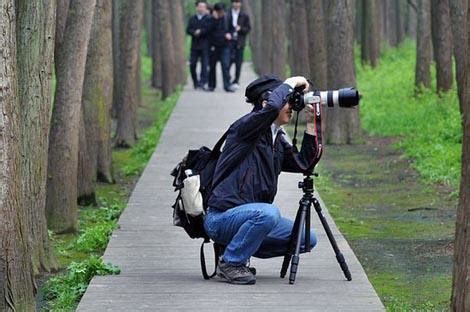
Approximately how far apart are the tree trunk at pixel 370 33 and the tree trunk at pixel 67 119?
2185 centimetres

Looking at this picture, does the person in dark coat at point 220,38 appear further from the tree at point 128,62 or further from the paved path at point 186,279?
the paved path at point 186,279

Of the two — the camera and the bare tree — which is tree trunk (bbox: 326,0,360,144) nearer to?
the bare tree

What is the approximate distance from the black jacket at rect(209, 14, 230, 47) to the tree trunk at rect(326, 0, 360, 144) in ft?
27.7

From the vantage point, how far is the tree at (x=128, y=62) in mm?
22609

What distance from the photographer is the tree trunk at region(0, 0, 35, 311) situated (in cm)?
826

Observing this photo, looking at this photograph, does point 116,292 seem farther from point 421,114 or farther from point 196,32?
point 196,32

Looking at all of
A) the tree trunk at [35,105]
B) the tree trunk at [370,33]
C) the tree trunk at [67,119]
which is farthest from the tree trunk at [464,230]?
the tree trunk at [370,33]

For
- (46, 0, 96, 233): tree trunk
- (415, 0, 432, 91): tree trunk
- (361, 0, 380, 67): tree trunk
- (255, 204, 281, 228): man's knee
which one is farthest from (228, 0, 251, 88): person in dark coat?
(255, 204, 281, 228): man's knee

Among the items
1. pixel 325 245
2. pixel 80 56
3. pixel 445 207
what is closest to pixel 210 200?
pixel 325 245

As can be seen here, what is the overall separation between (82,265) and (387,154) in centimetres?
1136

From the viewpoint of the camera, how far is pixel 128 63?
22.6 meters

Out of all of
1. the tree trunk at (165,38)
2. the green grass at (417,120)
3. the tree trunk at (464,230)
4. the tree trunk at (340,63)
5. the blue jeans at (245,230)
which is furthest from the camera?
the tree trunk at (165,38)

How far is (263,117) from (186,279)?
1.51 meters

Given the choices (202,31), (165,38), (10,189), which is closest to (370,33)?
(202,31)
